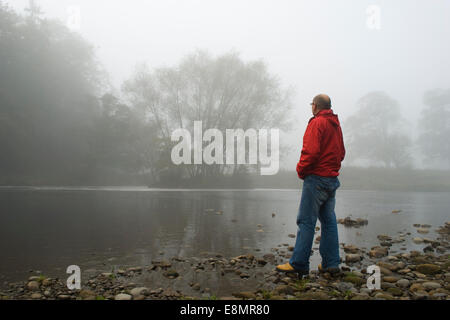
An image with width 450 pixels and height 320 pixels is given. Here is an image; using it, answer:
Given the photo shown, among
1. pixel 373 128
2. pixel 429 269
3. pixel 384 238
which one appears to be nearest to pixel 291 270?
pixel 429 269

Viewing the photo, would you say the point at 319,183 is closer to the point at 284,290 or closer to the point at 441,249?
the point at 284,290

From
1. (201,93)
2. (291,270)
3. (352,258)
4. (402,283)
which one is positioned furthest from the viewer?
(201,93)

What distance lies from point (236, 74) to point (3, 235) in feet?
88.4

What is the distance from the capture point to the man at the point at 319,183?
393cm

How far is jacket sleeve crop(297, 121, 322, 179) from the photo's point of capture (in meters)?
3.92

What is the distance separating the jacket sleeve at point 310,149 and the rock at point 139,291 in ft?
6.95

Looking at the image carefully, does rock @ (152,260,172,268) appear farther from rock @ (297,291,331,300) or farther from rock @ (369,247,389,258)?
rock @ (369,247,389,258)

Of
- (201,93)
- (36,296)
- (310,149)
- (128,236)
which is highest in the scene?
(201,93)

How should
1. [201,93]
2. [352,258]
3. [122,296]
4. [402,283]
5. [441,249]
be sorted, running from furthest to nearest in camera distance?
[201,93] → [441,249] → [352,258] → [402,283] → [122,296]

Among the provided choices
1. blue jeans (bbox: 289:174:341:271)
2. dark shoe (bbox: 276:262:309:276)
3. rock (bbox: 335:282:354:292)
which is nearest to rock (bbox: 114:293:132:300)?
dark shoe (bbox: 276:262:309:276)

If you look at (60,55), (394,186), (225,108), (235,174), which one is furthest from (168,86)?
(394,186)

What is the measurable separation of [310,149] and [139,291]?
242 centimetres

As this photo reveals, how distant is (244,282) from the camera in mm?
3525

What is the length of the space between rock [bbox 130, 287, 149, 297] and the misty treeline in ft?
82.7
